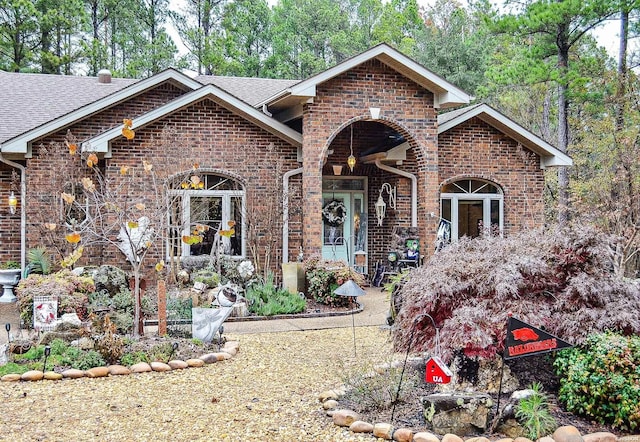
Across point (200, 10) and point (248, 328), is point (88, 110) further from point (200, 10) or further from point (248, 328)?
point (200, 10)

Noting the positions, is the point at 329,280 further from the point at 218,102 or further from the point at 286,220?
the point at 218,102

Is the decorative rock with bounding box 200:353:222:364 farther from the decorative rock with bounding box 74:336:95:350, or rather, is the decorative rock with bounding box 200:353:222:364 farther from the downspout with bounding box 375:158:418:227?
the downspout with bounding box 375:158:418:227

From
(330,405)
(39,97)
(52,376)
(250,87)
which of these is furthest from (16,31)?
(330,405)

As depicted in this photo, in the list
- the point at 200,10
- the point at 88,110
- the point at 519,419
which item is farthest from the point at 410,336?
the point at 200,10

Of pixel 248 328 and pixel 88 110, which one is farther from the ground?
pixel 88 110

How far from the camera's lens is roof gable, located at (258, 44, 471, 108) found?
40.6 ft

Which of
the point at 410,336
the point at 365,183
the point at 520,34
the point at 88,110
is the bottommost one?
the point at 410,336

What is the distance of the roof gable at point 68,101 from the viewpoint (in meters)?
12.2

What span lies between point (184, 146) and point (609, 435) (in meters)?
9.86

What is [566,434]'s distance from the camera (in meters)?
4.72

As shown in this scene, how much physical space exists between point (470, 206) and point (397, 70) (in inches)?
156

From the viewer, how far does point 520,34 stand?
63.8 ft

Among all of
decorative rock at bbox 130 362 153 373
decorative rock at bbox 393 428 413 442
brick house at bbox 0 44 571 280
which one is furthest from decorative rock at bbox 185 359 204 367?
brick house at bbox 0 44 571 280

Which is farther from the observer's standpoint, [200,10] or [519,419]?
[200,10]
